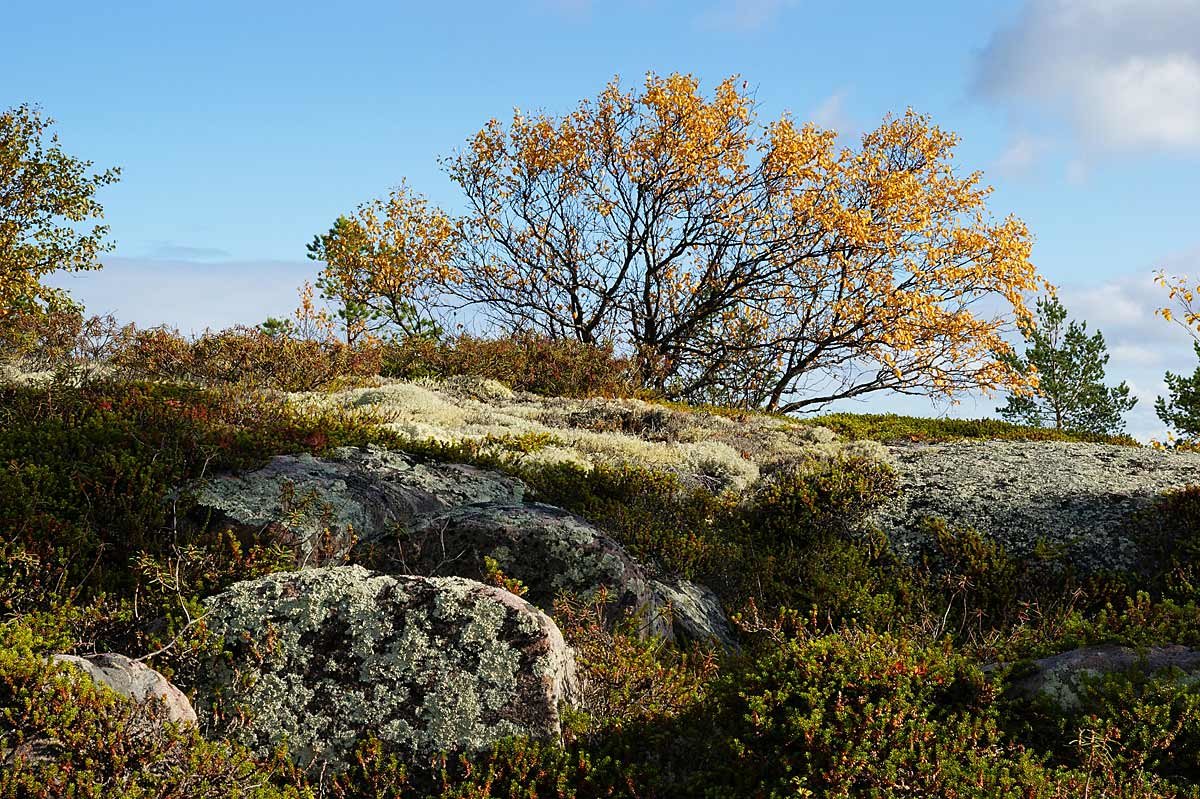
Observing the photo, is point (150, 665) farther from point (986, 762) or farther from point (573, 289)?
point (573, 289)

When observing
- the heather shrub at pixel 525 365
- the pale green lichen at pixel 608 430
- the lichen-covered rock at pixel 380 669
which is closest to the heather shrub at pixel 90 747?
the lichen-covered rock at pixel 380 669

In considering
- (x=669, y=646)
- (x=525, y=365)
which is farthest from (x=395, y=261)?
(x=669, y=646)

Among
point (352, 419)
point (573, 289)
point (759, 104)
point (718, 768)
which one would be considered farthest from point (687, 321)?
point (718, 768)

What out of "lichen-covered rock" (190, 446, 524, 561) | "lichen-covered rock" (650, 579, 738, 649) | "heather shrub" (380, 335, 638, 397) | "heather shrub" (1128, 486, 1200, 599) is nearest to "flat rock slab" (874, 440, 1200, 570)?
"heather shrub" (1128, 486, 1200, 599)

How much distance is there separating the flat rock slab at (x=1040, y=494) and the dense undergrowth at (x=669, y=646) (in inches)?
10.2

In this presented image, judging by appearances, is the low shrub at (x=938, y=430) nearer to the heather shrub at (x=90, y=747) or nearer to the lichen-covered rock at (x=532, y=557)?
the lichen-covered rock at (x=532, y=557)

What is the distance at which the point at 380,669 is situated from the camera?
4566 millimetres

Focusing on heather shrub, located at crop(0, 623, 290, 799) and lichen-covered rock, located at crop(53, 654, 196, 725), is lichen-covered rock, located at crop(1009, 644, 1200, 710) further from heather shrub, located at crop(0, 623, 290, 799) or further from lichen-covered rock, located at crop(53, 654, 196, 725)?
lichen-covered rock, located at crop(53, 654, 196, 725)

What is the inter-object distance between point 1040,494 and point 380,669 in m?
7.01

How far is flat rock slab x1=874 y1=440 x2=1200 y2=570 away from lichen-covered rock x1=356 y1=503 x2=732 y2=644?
333cm

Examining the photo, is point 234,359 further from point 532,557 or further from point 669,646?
point 669,646

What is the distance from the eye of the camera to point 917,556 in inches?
328

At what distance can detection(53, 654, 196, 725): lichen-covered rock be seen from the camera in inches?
160

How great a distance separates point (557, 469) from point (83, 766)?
5.68 meters
